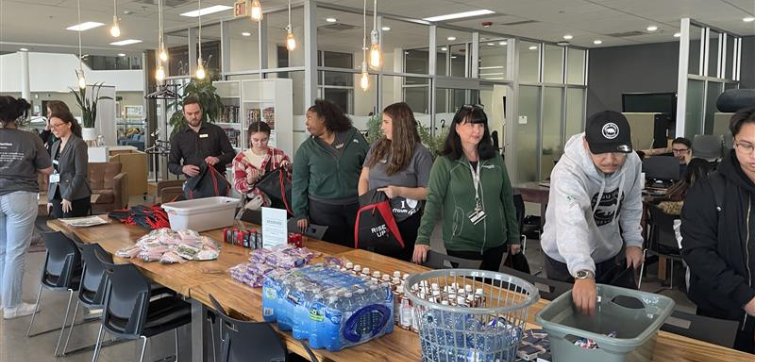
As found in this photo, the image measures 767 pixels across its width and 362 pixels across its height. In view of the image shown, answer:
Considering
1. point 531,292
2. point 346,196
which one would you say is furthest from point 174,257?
point 531,292

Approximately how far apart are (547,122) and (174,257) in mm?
10448

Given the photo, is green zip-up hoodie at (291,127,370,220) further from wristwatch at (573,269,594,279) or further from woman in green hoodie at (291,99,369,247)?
wristwatch at (573,269,594,279)

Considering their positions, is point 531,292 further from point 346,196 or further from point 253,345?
point 346,196

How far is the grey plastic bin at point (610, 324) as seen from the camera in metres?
1.42

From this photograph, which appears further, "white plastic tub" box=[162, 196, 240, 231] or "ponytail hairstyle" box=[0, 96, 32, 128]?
"ponytail hairstyle" box=[0, 96, 32, 128]

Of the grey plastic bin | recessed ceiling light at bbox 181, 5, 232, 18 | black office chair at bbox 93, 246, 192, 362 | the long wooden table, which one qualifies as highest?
recessed ceiling light at bbox 181, 5, 232, 18

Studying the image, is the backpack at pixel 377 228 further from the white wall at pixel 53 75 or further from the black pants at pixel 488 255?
the white wall at pixel 53 75

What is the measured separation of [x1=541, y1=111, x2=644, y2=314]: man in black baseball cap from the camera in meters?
2.13

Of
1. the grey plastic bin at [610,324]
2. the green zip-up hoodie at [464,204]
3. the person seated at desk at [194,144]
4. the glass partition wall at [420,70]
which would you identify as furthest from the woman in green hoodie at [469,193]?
the glass partition wall at [420,70]

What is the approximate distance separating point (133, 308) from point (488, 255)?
72.8 inches

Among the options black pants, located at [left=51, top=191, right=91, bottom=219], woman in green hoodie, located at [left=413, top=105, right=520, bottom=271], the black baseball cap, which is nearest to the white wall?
black pants, located at [left=51, top=191, right=91, bottom=219]

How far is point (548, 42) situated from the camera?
39.0 feet

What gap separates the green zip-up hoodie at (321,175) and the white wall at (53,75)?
1540cm

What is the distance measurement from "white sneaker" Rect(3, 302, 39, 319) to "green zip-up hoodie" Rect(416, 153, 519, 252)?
3305 millimetres
